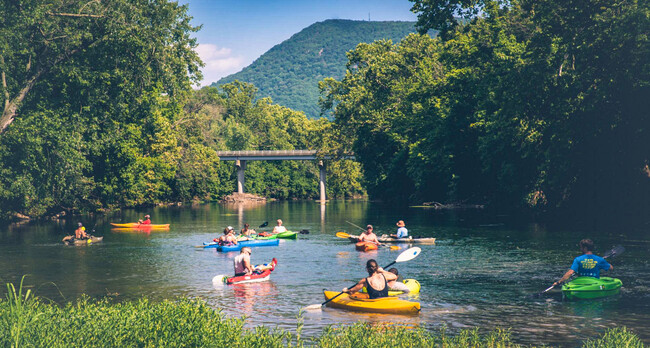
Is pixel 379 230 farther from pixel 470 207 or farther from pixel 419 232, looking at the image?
pixel 470 207

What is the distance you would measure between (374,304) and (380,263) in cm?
1137

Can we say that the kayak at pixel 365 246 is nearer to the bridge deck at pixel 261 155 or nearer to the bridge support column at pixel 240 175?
the bridge deck at pixel 261 155

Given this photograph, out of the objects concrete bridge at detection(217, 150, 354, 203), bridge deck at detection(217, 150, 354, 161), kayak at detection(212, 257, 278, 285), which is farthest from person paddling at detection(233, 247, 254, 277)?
bridge deck at detection(217, 150, 354, 161)

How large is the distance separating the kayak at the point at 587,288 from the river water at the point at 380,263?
0.29m

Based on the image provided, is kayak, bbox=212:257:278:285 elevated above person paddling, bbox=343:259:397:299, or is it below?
below

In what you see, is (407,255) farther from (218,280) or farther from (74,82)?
(74,82)

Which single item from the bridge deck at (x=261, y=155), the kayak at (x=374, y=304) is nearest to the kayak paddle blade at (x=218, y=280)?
the kayak at (x=374, y=304)

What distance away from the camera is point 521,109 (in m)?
40.0

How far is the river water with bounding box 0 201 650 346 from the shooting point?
17.3m

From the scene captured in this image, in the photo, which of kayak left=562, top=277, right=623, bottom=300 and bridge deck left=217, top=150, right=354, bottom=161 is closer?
kayak left=562, top=277, right=623, bottom=300

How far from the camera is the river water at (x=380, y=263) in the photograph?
56.9 feet

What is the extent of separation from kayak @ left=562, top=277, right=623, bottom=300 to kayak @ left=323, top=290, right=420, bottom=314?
15.6ft

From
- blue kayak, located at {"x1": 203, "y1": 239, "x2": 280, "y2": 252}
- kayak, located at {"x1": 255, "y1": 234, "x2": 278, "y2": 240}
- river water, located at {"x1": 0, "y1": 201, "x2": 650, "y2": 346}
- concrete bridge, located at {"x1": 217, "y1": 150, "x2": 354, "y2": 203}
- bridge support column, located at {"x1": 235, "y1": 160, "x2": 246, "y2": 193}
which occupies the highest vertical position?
concrete bridge, located at {"x1": 217, "y1": 150, "x2": 354, "y2": 203}

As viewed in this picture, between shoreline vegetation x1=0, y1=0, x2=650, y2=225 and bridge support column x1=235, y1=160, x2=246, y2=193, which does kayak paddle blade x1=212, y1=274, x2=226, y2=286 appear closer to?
shoreline vegetation x1=0, y1=0, x2=650, y2=225
